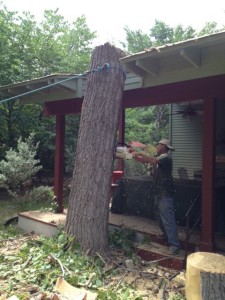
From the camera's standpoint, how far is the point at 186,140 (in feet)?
37.4

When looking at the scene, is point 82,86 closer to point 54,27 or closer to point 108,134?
point 108,134

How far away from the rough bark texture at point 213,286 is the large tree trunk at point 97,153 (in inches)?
66.9

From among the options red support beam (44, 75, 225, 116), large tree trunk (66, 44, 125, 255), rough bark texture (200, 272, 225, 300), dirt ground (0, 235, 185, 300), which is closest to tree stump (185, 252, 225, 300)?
rough bark texture (200, 272, 225, 300)

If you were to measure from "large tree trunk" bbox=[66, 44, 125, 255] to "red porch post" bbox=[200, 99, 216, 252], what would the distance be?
1252mm

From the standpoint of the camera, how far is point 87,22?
16.6 meters

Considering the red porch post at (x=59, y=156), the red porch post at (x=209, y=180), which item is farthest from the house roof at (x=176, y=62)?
the red porch post at (x=59, y=156)

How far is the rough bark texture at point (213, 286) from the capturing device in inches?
116

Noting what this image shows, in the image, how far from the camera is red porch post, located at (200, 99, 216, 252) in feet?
14.6

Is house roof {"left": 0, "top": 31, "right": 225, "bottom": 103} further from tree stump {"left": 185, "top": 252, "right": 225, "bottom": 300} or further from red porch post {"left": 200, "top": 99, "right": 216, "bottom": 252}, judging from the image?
tree stump {"left": 185, "top": 252, "right": 225, "bottom": 300}

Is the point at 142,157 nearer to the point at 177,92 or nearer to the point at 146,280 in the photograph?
the point at 177,92

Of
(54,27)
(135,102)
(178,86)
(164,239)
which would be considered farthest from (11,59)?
(164,239)

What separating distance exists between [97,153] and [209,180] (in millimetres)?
1561

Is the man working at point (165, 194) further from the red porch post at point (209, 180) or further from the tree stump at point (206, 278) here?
Answer: the tree stump at point (206, 278)

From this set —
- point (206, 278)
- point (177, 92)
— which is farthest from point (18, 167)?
point (206, 278)
